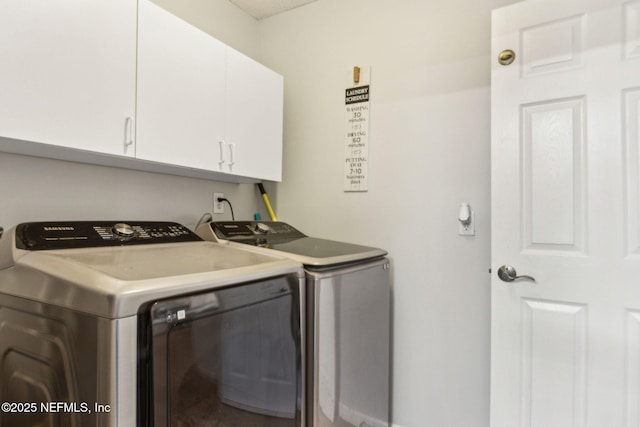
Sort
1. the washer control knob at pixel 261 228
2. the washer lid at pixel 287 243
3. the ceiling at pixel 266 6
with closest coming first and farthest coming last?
the washer lid at pixel 287 243 → the washer control knob at pixel 261 228 → the ceiling at pixel 266 6

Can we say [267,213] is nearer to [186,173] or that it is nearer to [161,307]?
[186,173]

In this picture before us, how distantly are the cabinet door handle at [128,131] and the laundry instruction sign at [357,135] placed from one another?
1.19 metres

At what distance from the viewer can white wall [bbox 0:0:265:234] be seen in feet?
4.38

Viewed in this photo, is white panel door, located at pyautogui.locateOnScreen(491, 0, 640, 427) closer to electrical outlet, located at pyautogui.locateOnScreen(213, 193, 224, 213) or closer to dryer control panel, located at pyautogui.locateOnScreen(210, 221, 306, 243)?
dryer control panel, located at pyautogui.locateOnScreen(210, 221, 306, 243)

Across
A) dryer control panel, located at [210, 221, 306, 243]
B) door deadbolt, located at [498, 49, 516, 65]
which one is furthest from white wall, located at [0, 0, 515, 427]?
dryer control panel, located at [210, 221, 306, 243]

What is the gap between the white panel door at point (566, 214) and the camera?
1347 mm

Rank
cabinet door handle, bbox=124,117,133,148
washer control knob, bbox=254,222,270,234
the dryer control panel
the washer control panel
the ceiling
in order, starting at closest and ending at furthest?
the washer control panel → cabinet door handle, bbox=124,117,133,148 → the dryer control panel → washer control knob, bbox=254,222,270,234 → the ceiling

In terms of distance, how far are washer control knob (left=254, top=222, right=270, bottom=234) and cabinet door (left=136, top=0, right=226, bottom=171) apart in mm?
394

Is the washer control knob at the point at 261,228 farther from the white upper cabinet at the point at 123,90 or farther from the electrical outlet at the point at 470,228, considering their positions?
the electrical outlet at the point at 470,228

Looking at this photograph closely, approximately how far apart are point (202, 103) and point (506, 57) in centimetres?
136

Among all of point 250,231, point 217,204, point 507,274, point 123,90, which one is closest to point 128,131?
point 123,90

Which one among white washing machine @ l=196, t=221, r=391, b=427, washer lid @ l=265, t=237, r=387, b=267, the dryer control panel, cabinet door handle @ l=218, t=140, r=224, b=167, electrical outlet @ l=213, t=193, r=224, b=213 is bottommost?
white washing machine @ l=196, t=221, r=391, b=427

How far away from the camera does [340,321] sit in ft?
4.88

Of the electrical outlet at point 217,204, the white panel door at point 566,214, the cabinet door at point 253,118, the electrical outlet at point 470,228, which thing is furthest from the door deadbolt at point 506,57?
the electrical outlet at point 217,204
